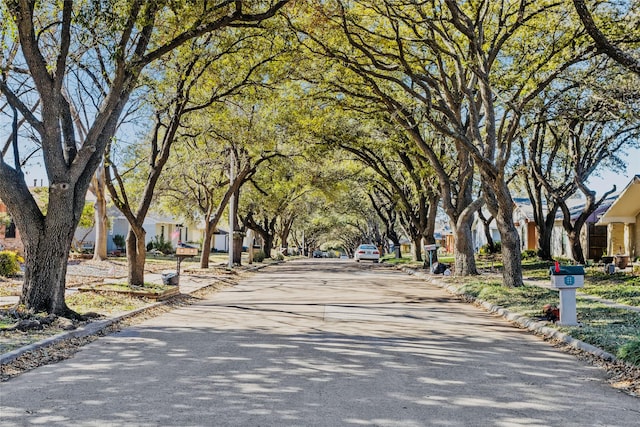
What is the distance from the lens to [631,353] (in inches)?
304

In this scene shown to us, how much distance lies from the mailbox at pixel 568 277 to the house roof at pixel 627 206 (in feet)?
50.2

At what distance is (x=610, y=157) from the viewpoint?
29.5 metres

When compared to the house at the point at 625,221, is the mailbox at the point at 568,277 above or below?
below

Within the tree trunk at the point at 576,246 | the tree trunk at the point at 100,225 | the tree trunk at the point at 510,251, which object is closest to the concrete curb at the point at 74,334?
the tree trunk at the point at 510,251

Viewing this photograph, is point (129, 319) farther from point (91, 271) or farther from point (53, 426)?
point (91, 271)

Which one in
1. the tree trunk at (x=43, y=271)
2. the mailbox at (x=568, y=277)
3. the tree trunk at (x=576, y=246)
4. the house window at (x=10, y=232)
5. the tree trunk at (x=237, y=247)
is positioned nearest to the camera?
the mailbox at (x=568, y=277)

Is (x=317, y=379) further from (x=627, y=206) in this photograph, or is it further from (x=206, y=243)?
(x=627, y=206)

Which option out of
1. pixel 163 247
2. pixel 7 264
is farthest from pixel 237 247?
pixel 163 247

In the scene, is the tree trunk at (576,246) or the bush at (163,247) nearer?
the tree trunk at (576,246)

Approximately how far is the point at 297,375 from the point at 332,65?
14053 mm

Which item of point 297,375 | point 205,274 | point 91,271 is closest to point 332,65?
point 205,274

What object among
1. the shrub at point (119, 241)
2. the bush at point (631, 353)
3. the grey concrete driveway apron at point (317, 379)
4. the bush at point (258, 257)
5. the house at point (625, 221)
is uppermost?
the house at point (625, 221)

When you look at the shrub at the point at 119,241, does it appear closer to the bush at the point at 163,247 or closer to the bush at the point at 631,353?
the bush at the point at 163,247

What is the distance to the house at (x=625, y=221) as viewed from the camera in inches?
1013
